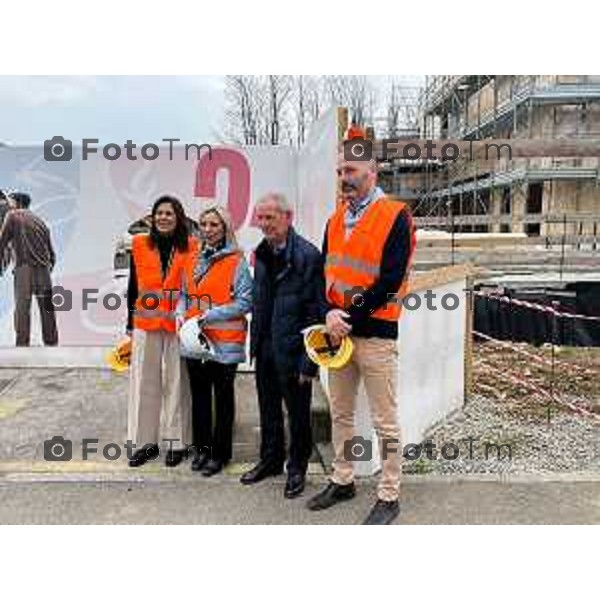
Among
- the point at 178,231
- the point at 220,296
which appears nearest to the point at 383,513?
the point at 220,296

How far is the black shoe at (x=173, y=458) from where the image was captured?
4.72 m

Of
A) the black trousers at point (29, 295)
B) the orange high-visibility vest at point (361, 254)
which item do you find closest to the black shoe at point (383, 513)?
the orange high-visibility vest at point (361, 254)

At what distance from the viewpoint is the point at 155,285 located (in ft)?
15.1

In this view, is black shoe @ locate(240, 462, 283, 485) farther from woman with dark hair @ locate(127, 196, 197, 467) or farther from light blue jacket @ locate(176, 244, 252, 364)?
light blue jacket @ locate(176, 244, 252, 364)

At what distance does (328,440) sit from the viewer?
16.9ft

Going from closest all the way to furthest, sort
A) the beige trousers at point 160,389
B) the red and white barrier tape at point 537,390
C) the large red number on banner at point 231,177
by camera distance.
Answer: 1. the beige trousers at point 160,389
2. the red and white barrier tape at point 537,390
3. the large red number on banner at point 231,177

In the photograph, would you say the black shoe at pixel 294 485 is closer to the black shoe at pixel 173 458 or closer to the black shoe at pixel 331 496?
the black shoe at pixel 331 496

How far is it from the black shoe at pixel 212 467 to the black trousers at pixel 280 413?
0.31 m

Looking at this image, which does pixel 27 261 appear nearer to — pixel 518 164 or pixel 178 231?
pixel 178 231

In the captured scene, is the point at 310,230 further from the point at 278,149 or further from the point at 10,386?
the point at 10,386

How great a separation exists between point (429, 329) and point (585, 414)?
1.95 meters

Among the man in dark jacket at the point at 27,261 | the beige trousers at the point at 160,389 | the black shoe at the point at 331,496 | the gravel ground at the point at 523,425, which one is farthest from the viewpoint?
the man in dark jacket at the point at 27,261

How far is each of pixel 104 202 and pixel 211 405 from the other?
3644mm

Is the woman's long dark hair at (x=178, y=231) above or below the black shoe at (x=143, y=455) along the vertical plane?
above
